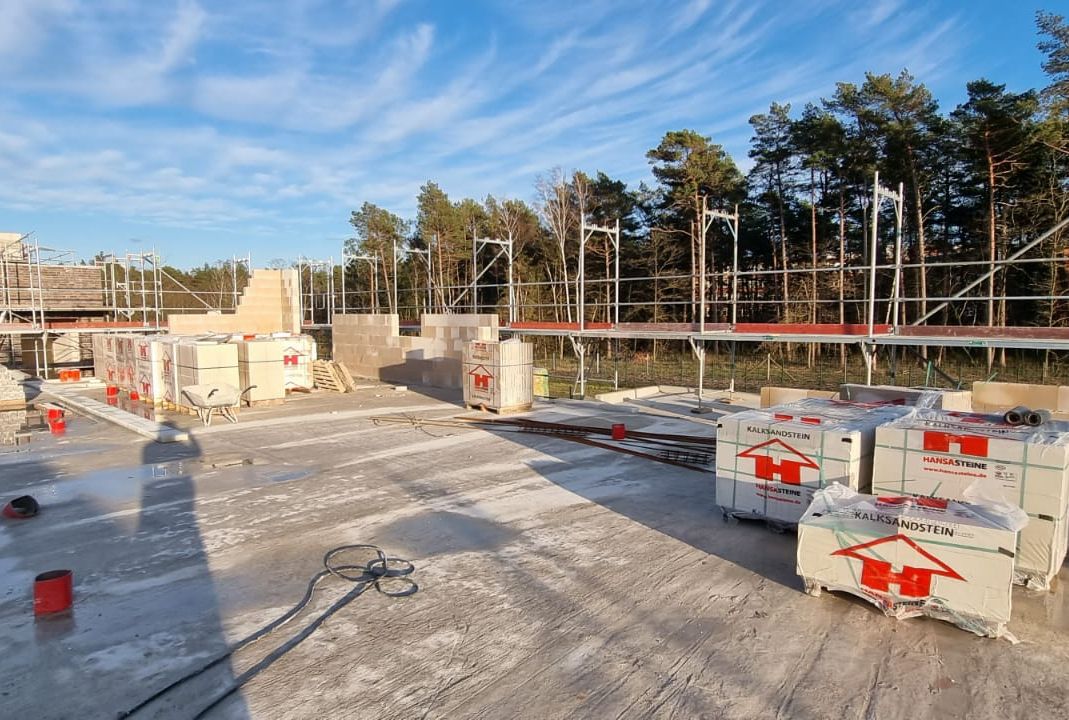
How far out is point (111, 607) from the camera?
17.4 feet

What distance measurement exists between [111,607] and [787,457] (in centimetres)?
632

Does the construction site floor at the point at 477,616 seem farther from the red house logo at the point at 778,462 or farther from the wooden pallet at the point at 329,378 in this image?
the wooden pallet at the point at 329,378

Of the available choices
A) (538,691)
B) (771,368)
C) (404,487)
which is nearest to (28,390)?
(404,487)

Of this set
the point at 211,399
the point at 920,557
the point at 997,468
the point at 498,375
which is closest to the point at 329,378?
the point at 211,399

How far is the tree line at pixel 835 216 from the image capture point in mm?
22438

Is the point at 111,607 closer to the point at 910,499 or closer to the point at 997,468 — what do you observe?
the point at 910,499

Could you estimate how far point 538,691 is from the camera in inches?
162

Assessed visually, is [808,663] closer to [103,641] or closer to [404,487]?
[103,641]

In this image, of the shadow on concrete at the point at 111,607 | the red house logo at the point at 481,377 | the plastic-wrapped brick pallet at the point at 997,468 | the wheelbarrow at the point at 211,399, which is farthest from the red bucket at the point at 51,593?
the red house logo at the point at 481,377

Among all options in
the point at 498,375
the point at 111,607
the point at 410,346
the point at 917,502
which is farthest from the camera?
the point at 410,346

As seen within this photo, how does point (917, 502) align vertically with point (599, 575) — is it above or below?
above

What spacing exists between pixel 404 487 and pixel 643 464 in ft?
12.5

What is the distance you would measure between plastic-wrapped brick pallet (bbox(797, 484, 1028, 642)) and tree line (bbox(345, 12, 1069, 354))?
12.5 meters

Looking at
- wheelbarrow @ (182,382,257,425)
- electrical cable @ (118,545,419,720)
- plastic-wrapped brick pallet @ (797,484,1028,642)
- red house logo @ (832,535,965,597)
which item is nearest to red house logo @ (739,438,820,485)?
plastic-wrapped brick pallet @ (797,484,1028,642)
